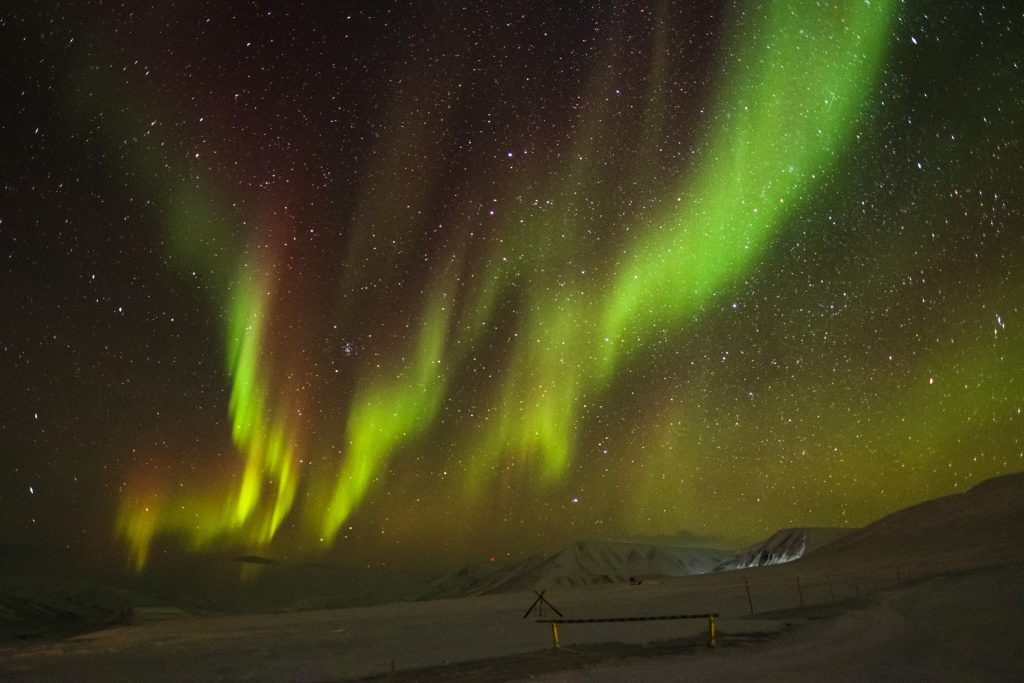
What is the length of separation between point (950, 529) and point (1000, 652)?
92.5 m

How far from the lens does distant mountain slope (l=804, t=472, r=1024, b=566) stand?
71.4 m

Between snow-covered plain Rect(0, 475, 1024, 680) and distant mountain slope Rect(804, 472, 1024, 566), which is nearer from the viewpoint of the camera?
snow-covered plain Rect(0, 475, 1024, 680)

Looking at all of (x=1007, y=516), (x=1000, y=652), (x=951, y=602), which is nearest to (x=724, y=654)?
(x=1000, y=652)

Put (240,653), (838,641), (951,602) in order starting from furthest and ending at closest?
(240,653) → (951,602) → (838,641)

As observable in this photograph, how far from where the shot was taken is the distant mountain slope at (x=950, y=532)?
234ft

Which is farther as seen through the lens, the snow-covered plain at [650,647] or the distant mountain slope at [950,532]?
the distant mountain slope at [950,532]

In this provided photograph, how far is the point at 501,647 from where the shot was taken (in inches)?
976

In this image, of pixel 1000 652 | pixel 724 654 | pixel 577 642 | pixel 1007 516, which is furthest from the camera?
pixel 1007 516

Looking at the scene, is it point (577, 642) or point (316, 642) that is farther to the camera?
point (316, 642)

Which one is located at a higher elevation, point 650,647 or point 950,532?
point 950,532

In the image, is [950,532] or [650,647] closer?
[650,647]

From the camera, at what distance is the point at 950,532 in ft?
292

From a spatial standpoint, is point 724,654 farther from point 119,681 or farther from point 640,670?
point 119,681

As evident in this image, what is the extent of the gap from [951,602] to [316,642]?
91.5 ft
